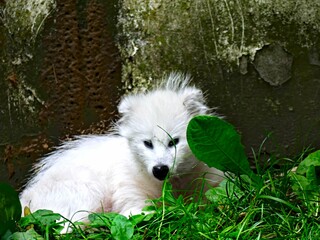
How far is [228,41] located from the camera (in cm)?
517

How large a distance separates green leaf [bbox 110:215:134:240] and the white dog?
0.48 m

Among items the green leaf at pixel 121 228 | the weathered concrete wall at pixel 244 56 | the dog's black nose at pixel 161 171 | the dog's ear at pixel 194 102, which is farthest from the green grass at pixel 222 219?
the weathered concrete wall at pixel 244 56

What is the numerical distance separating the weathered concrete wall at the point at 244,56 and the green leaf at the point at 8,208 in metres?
1.39

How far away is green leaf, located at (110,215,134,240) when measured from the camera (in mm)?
4098

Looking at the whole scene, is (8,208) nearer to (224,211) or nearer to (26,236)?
(26,236)

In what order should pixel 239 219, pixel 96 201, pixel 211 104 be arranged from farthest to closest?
pixel 211 104 < pixel 96 201 < pixel 239 219

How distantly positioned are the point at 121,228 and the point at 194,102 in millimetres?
1155

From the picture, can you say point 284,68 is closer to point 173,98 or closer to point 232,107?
point 232,107

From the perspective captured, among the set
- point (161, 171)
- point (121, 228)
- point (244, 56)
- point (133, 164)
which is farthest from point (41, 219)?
point (244, 56)

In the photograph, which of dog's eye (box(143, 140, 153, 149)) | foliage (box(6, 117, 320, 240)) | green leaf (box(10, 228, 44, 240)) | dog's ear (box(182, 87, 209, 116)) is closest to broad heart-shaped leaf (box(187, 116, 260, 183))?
foliage (box(6, 117, 320, 240))

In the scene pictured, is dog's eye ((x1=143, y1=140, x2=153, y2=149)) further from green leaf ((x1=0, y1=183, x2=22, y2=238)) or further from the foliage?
green leaf ((x1=0, y1=183, x2=22, y2=238))

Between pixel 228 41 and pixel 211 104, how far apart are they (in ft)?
1.48

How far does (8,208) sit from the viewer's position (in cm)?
425

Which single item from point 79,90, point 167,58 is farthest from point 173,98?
point 79,90
